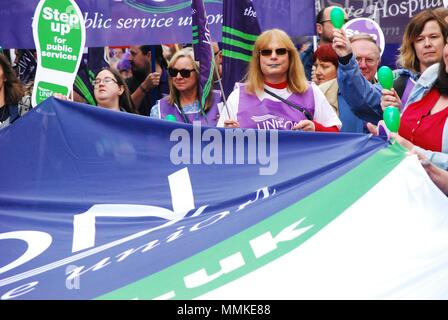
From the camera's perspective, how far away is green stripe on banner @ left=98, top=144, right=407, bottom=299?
17.4ft

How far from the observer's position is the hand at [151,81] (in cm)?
1049

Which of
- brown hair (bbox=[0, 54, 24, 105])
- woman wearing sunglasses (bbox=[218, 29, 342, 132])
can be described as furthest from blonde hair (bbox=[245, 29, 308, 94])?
brown hair (bbox=[0, 54, 24, 105])

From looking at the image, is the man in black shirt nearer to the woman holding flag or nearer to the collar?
the woman holding flag

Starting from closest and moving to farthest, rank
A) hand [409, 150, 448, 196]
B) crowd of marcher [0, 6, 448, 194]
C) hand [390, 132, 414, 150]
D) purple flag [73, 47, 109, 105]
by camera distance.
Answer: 1. hand [409, 150, 448, 196]
2. hand [390, 132, 414, 150]
3. crowd of marcher [0, 6, 448, 194]
4. purple flag [73, 47, 109, 105]

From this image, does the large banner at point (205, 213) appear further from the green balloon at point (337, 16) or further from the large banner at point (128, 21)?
the large banner at point (128, 21)

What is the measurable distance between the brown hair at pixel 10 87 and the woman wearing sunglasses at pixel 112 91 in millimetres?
741

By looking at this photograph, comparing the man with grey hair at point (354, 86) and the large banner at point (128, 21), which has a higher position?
the large banner at point (128, 21)

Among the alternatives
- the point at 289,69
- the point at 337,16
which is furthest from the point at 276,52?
the point at 337,16

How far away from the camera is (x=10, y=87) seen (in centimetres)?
919

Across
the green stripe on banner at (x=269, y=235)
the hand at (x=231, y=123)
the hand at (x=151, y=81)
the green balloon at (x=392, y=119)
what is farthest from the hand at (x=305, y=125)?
the hand at (x=151, y=81)

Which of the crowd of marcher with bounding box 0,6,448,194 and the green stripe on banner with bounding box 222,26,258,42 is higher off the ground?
the green stripe on banner with bounding box 222,26,258,42

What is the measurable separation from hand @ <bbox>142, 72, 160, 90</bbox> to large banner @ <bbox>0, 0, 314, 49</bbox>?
61cm
